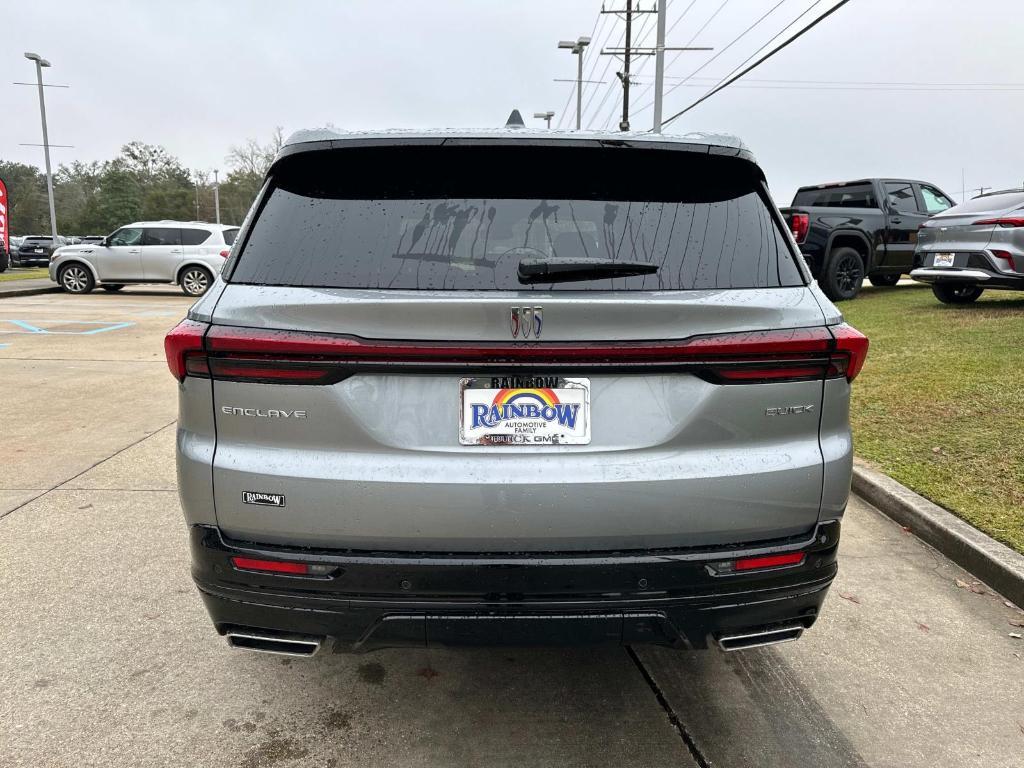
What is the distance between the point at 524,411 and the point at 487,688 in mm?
1260

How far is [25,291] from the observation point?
751 inches

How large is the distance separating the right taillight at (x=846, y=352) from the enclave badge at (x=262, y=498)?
60.0 inches

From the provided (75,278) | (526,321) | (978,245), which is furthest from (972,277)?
(75,278)

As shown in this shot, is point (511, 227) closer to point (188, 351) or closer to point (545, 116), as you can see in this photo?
point (188, 351)

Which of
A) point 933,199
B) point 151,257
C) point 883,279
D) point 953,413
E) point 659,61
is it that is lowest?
point 953,413

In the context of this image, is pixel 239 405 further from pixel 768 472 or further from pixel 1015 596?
pixel 1015 596

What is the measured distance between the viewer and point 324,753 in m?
2.38

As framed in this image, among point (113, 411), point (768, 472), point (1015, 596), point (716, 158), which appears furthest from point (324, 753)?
point (113, 411)

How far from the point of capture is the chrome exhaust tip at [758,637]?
2.22m

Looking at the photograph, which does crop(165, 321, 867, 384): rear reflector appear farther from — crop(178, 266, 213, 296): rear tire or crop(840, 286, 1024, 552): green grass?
crop(178, 266, 213, 296): rear tire

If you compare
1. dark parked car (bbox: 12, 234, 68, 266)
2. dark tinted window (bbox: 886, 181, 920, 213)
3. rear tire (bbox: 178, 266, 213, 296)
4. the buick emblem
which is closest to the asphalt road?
the buick emblem

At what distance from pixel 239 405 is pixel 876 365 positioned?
7.25 m

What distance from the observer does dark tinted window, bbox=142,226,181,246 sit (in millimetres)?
19078

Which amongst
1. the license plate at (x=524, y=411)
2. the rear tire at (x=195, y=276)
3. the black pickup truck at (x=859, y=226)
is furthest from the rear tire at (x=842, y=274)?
the rear tire at (x=195, y=276)
